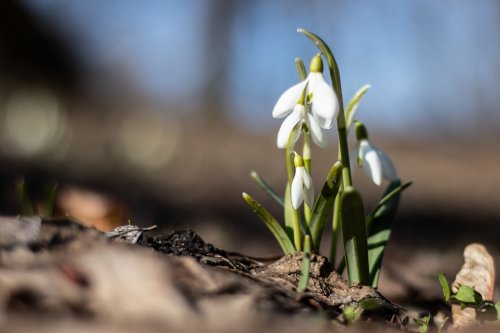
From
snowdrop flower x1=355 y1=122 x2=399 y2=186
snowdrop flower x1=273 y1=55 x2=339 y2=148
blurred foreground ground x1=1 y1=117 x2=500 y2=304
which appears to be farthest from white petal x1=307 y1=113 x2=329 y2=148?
blurred foreground ground x1=1 y1=117 x2=500 y2=304

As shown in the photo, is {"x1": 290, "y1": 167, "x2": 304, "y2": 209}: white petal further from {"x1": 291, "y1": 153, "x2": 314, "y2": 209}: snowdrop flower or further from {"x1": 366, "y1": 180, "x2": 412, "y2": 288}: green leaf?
{"x1": 366, "y1": 180, "x2": 412, "y2": 288}: green leaf

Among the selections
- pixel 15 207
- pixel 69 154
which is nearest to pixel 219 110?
pixel 69 154

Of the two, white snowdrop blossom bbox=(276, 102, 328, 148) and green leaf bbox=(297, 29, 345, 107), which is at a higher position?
green leaf bbox=(297, 29, 345, 107)

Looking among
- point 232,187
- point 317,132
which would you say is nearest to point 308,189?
point 317,132

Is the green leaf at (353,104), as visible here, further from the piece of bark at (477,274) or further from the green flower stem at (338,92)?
the piece of bark at (477,274)

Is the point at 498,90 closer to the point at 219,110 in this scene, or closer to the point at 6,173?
the point at 219,110

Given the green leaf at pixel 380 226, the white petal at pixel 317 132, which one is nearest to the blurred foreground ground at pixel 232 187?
the green leaf at pixel 380 226

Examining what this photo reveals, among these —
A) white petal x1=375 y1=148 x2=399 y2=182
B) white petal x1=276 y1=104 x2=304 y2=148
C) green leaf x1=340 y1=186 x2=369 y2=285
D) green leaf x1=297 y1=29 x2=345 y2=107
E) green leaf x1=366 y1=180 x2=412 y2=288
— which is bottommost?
green leaf x1=340 y1=186 x2=369 y2=285
